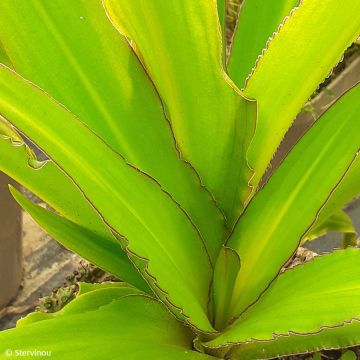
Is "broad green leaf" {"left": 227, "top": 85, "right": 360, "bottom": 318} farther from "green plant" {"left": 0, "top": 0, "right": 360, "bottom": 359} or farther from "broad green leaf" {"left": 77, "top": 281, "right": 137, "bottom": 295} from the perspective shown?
"broad green leaf" {"left": 77, "top": 281, "right": 137, "bottom": 295}

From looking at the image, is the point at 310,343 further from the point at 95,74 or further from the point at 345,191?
the point at 95,74

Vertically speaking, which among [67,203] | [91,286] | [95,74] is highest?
[95,74]

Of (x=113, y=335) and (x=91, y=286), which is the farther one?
(x=91, y=286)

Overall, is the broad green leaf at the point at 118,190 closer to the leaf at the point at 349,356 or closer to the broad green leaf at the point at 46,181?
→ the broad green leaf at the point at 46,181

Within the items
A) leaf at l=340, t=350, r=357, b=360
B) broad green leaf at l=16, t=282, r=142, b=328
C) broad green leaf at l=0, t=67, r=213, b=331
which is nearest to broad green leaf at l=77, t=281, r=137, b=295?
broad green leaf at l=16, t=282, r=142, b=328

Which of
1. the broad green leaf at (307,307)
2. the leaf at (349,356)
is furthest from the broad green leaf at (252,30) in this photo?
the leaf at (349,356)

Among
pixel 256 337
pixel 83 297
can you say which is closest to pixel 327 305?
pixel 256 337

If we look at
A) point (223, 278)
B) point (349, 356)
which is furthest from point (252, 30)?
point (349, 356)

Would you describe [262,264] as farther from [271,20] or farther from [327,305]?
[271,20]
